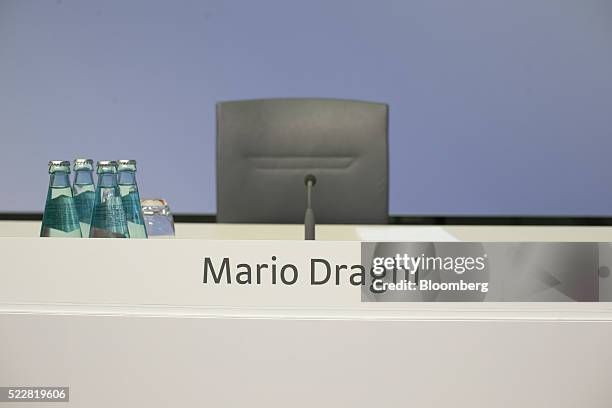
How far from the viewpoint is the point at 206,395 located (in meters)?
0.69

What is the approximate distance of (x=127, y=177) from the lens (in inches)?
37.5

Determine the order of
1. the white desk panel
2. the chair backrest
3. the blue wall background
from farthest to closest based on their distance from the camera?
the blue wall background < the chair backrest < the white desk panel

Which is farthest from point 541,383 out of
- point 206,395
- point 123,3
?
point 123,3

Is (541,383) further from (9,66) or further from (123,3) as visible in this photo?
(9,66)

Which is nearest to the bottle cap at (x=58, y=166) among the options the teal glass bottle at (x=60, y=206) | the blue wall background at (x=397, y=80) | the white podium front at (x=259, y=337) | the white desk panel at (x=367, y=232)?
the teal glass bottle at (x=60, y=206)

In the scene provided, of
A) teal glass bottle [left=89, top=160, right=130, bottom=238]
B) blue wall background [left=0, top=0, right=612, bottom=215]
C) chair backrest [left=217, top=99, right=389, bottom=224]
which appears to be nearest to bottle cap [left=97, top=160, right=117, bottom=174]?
teal glass bottle [left=89, top=160, right=130, bottom=238]

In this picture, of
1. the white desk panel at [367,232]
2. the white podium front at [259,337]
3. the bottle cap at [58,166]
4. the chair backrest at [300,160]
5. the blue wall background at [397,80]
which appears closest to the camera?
the white podium front at [259,337]

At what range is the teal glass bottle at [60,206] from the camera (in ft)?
2.93

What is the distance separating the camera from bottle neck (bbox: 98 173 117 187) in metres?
0.90

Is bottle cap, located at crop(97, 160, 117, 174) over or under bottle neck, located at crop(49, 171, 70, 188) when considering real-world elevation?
over

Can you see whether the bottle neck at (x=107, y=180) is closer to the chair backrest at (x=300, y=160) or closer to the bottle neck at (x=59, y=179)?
the bottle neck at (x=59, y=179)

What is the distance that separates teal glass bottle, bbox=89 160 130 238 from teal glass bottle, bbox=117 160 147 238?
0.02m

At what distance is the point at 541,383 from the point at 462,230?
0.92m

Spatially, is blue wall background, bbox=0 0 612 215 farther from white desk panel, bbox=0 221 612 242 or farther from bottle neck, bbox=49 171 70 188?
bottle neck, bbox=49 171 70 188
